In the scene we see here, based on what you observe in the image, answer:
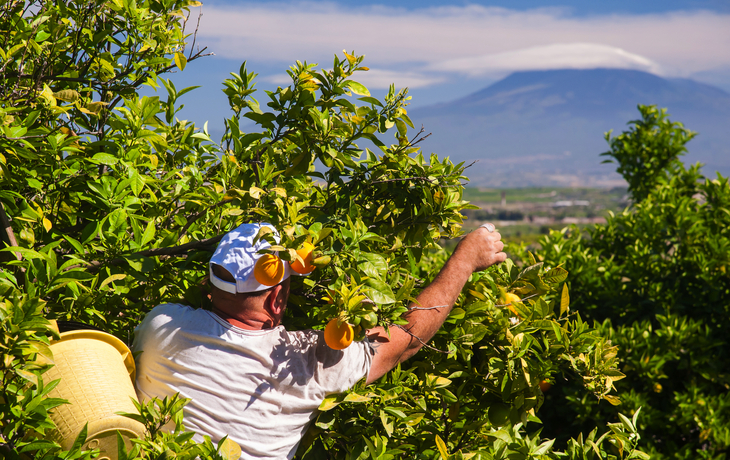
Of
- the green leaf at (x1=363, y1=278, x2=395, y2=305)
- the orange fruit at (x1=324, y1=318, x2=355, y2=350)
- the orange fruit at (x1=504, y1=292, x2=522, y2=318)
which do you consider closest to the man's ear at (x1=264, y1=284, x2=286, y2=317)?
the orange fruit at (x1=324, y1=318, x2=355, y2=350)

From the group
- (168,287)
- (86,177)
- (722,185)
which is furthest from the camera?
(722,185)

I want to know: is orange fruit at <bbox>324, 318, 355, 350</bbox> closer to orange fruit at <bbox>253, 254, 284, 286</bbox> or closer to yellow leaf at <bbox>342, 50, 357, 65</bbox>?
orange fruit at <bbox>253, 254, 284, 286</bbox>

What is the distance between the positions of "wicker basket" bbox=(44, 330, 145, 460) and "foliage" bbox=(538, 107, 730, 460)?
9.36 feet

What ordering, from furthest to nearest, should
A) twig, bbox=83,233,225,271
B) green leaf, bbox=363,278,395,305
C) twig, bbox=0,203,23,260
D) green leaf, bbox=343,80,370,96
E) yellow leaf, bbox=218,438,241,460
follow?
green leaf, bbox=343,80,370,96 < twig, bbox=83,233,225,271 < twig, bbox=0,203,23,260 < green leaf, bbox=363,278,395,305 < yellow leaf, bbox=218,438,241,460

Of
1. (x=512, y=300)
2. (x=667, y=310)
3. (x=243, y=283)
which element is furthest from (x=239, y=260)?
(x=667, y=310)

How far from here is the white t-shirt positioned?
5.28 ft

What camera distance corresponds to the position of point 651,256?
14.5 ft

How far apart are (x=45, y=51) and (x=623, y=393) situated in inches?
163

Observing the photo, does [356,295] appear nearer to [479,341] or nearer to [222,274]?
[222,274]

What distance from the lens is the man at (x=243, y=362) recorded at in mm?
1614

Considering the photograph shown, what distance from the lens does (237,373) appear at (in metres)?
1.63

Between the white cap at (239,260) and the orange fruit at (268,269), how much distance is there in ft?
0.19

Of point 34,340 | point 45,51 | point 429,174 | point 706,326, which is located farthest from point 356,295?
point 706,326

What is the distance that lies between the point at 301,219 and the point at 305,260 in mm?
298
